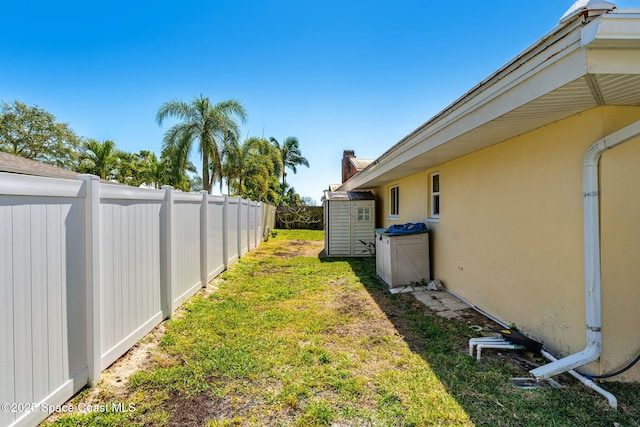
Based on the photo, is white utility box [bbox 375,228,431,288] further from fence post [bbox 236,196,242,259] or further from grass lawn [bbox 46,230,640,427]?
fence post [bbox 236,196,242,259]

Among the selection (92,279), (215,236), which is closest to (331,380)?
(92,279)

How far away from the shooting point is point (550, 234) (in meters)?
3.49

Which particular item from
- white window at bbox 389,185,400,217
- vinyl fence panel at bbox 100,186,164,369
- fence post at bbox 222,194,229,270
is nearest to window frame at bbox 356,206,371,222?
white window at bbox 389,185,400,217

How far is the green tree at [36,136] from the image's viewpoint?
22.7 m

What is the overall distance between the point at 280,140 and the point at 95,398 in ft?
103

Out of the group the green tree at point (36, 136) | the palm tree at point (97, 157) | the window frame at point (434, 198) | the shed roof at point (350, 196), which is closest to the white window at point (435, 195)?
the window frame at point (434, 198)

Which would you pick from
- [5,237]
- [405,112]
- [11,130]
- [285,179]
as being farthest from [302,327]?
[11,130]

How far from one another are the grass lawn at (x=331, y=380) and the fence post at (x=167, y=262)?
252 mm

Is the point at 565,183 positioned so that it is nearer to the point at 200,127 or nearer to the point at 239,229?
the point at 239,229

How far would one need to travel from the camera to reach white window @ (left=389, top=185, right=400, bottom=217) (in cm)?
1035

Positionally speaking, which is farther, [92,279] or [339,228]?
[339,228]

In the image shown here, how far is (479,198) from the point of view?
5.09 m

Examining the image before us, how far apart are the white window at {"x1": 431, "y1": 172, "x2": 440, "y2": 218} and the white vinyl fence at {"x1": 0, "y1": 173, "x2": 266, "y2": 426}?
5.65 m

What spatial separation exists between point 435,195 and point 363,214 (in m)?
4.47
